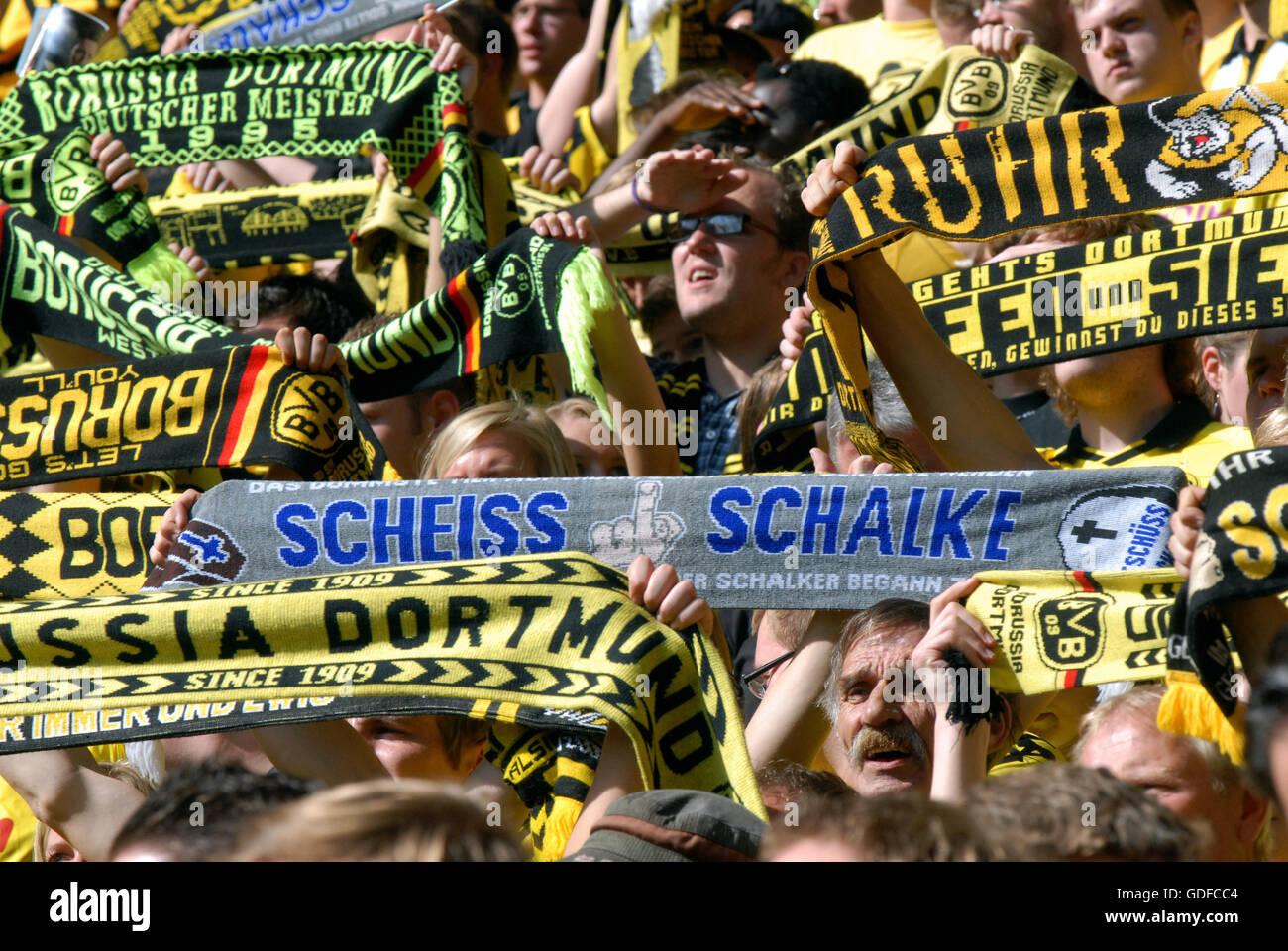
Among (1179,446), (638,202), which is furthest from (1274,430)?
(638,202)

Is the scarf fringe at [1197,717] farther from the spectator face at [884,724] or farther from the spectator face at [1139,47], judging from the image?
the spectator face at [1139,47]

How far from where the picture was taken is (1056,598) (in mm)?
3062

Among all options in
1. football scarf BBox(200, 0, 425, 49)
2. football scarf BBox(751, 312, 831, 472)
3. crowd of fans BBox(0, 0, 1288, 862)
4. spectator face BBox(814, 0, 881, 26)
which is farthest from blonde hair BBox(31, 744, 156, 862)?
spectator face BBox(814, 0, 881, 26)

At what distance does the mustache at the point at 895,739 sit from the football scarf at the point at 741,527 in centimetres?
28

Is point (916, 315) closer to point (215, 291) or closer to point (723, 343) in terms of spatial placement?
point (723, 343)

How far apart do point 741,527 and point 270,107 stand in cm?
298

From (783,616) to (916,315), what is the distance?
0.73m

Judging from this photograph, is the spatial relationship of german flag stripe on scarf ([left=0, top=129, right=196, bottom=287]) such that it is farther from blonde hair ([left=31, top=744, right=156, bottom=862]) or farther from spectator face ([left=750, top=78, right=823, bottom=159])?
blonde hair ([left=31, top=744, right=156, bottom=862])

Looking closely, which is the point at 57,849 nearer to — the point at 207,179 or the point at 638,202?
the point at 638,202

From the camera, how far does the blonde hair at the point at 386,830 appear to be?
6.78ft

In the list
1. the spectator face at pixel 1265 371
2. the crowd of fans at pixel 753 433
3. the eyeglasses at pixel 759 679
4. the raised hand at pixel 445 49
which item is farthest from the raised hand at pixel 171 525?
the spectator face at pixel 1265 371

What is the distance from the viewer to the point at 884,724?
3.16m

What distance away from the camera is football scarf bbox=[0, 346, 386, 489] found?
4.14 metres

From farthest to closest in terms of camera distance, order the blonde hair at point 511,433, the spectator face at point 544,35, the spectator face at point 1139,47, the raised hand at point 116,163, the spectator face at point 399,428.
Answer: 1. the spectator face at point 544,35
2. the raised hand at point 116,163
3. the spectator face at point 1139,47
4. the spectator face at point 399,428
5. the blonde hair at point 511,433
